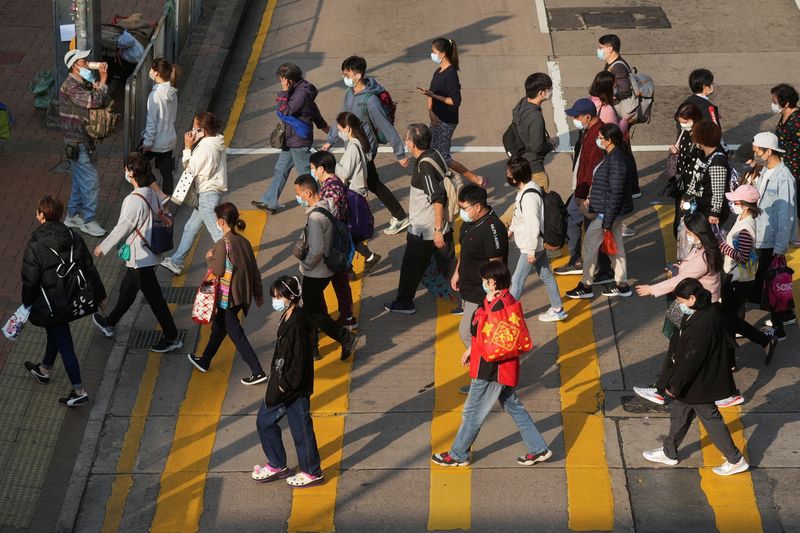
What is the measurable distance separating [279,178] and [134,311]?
8.01 feet

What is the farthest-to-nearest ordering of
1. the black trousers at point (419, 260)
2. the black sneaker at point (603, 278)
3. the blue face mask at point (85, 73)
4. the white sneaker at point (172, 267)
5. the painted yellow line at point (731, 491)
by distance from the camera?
1. the blue face mask at point (85, 73)
2. the white sneaker at point (172, 267)
3. the black sneaker at point (603, 278)
4. the black trousers at point (419, 260)
5. the painted yellow line at point (731, 491)

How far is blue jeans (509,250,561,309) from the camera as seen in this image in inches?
421

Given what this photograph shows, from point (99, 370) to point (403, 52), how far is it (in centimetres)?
820

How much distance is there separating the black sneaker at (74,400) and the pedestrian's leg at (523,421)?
12.1 ft

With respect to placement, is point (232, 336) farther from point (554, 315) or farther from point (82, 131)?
point (82, 131)

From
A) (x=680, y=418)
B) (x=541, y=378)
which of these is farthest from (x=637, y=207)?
(x=680, y=418)

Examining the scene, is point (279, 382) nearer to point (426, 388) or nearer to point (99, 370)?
point (426, 388)

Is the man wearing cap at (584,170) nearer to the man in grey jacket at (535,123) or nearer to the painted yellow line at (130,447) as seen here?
the man in grey jacket at (535,123)

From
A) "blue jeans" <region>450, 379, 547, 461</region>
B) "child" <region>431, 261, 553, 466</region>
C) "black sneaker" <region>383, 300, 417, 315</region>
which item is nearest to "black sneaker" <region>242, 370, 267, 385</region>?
Result: "black sneaker" <region>383, 300, 417, 315</region>

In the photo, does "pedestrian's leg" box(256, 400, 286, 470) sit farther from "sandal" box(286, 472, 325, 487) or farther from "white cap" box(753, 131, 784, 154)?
"white cap" box(753, 131, 784, 154)

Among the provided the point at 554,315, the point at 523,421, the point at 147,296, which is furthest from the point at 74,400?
the point at 554,315

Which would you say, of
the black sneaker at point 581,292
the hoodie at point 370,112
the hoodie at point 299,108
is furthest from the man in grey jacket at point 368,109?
the black sneaker at point 581,292

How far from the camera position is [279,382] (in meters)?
8.66

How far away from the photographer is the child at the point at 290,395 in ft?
28.3
